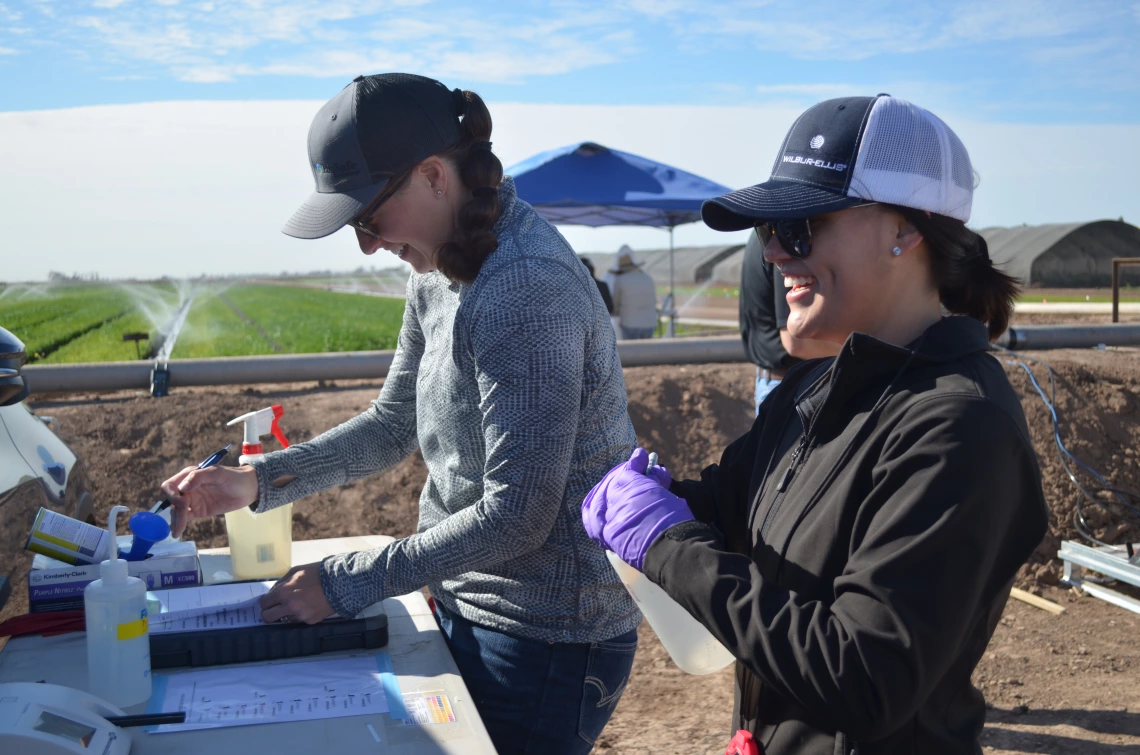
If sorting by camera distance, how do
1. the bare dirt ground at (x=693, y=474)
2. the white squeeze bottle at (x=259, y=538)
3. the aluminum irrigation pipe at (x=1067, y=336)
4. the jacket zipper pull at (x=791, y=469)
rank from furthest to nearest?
the aluminum irrigation pipe at (x=1067, y=336)
the bare dirt ground at (x=693, y=474)
the white squeeze bottle at (x=259, y=538)
the jacket zipper pull at (x=791, y=469)

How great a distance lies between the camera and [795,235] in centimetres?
143

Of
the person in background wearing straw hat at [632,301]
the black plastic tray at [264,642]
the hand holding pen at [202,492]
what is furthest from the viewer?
the person in background wearing straw hat at [632,301]

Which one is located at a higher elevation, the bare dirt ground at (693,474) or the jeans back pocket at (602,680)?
the jeans back pocket at (602,680)

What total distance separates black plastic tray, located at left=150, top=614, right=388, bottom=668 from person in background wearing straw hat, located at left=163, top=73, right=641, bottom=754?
39mm

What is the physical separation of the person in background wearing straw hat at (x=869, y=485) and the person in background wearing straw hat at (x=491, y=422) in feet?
0.70

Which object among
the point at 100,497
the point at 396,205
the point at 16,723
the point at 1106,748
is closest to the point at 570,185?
the point at 100,497

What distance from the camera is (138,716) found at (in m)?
1.51

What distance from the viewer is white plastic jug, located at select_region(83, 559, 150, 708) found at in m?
1.57

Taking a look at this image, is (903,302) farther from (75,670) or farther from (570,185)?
(570,185)

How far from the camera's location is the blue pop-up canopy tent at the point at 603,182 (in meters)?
10.3

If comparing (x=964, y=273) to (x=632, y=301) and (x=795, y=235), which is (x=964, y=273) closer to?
(x=795, y=235)

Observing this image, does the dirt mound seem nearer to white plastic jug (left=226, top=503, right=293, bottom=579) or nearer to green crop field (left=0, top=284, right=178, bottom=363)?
white plastic jug (left=226, top=503, right=293, bottom=579)

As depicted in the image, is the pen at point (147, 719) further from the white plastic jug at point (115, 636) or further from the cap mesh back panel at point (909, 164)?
the cap mesh back panel at point (909, 164)

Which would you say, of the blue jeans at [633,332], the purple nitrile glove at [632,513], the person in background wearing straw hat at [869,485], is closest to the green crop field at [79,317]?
the purple nitrile glove at [632,513]
